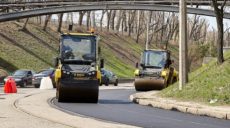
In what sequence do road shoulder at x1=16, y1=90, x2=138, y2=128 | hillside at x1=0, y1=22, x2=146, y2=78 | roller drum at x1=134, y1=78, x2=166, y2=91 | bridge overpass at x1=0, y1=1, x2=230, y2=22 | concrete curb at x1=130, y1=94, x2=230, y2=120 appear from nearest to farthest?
road shoulder at x1=16, y1=90, x2=138, y2=128, concrete curb at x1=130, y1=94, x2=230, y2=120, roller drum at x1=134, y1=78, x2=166, y2=91, bridge overpass at x1=0, y1=1, x2=230, y2=22, hillside at x1=0, y1=22, x2=146, y2=78

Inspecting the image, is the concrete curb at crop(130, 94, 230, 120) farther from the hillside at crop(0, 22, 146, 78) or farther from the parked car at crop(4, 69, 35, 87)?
the hillside at crop(0, 22, 146, 78)

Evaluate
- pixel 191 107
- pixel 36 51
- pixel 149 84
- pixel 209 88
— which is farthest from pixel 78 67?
pixel 36 51

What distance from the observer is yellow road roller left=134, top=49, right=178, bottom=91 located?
39.0 m

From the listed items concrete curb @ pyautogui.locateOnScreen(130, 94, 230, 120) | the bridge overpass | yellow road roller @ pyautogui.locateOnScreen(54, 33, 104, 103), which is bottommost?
concrete curb @ pyautogui.locateOnScreen(130, 94, 230, 120)

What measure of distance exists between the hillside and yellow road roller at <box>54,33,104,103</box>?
2923 centimetres

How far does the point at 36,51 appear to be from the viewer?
70.6 meters

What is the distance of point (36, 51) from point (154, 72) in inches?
1321

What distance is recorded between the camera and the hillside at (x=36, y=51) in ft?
215

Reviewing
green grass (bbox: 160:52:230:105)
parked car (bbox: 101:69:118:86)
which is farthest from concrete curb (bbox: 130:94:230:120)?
parked car (bbox: 101:69:118:86)

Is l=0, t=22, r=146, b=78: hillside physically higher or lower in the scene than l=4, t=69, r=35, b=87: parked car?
higher

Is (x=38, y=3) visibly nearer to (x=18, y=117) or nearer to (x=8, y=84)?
(x=8, y=84)

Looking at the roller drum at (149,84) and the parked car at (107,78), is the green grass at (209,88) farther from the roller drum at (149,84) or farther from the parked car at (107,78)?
the parked car at (107,78)

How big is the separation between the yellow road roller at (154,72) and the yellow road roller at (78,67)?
511 inches

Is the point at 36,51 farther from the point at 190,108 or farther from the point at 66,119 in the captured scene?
the point at 66,119
